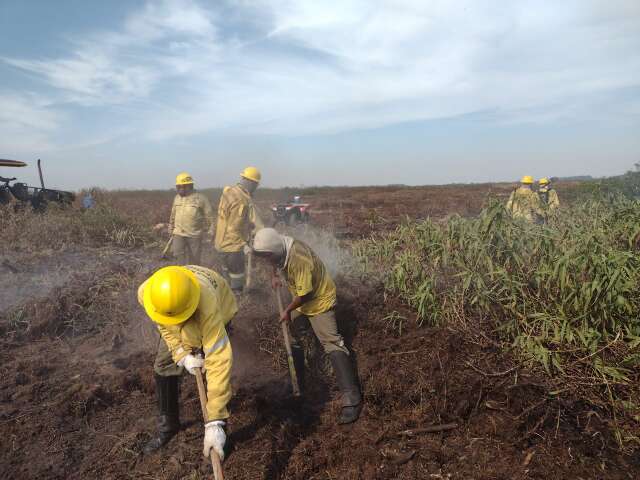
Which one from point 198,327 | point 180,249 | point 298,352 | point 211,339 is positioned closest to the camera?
point 211,339

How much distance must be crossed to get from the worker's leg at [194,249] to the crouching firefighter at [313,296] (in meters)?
3.08

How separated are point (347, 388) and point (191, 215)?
387 centimetres

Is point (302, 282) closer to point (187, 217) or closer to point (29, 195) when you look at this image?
point (187, 217)

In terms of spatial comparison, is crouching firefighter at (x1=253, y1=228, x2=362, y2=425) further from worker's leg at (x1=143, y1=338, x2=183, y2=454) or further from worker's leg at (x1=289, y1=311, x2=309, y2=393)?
A: worker's leg at (x1=143, y1=338, x2=183, y2=454)

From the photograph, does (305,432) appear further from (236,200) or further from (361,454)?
(236,200)

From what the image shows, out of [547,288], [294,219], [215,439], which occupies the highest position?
[294,219]

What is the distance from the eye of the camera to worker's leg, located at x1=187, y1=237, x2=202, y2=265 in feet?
21.3

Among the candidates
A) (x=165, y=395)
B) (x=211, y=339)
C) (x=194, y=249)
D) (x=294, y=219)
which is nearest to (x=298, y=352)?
(x=165, y=395)

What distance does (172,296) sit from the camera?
2.41m

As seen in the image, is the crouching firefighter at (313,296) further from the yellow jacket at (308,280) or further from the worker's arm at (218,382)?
the worker's arm at (218,382)

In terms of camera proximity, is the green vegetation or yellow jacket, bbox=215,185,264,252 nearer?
the green vegetation

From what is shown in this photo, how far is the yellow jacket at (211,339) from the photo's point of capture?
7.98ft

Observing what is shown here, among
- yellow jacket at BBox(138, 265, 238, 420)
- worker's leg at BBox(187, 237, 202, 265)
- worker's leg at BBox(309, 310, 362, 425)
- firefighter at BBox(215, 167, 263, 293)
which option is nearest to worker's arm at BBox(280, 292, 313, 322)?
worker's leg at BBox(309, 310, 362, 425)

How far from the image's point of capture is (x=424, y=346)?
3734 mm
